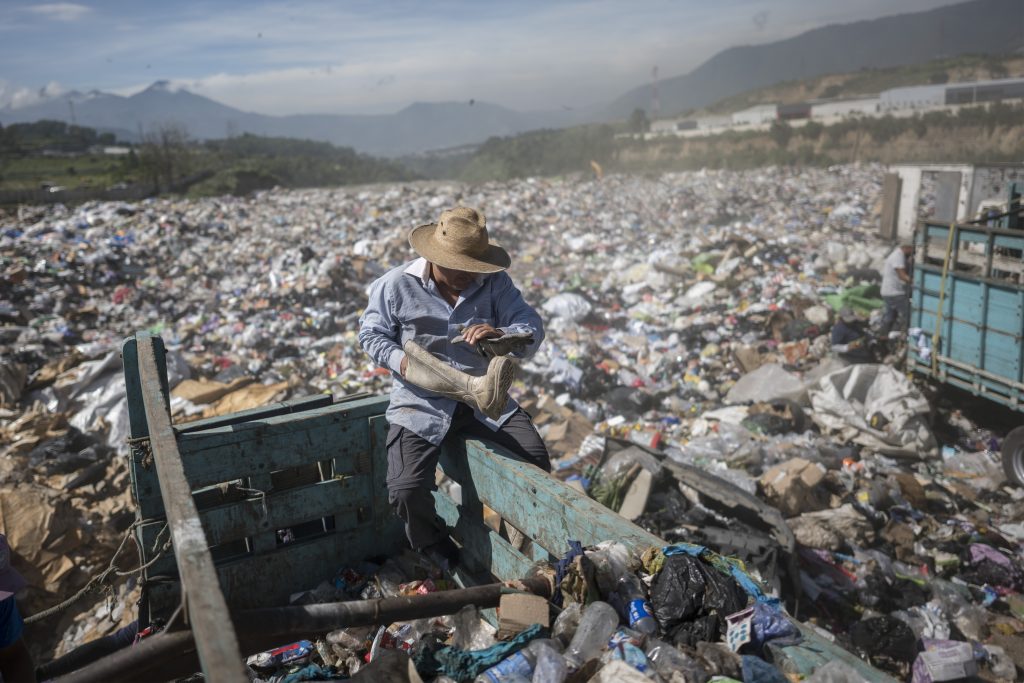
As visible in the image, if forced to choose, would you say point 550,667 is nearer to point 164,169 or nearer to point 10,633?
point 10,633

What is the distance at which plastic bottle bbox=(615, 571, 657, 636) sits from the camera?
1.65m

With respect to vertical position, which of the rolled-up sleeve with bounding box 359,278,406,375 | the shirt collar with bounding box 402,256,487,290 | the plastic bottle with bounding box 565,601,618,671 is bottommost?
the plastic bottle with bounding box 565,601,618,671

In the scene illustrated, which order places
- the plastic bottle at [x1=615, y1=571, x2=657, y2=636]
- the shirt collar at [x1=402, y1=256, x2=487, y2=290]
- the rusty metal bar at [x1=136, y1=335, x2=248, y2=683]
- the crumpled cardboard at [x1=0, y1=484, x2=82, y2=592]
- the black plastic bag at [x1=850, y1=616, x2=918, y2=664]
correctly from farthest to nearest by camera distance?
the crumpled cardboard at [x1=0, y1=484, x2=82, y2=592] → the black plastic bag at [x1=850, y1=616, x2=918, y2=664] → the shirt collar at [x1=402, y1=256, x2=487, y2=290] → the plastic bottle at [x1=615, y1=571, x2=657, y2=636] → the rusty metal bar at [x1=136, y1=335, x2=248, y2=683]

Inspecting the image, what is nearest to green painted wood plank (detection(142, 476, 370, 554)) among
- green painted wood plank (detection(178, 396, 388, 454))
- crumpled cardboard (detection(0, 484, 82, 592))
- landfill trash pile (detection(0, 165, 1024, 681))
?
green painted wood plank (detection(178, 396, 388, 454))

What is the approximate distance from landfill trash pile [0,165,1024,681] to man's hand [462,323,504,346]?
4.00ft

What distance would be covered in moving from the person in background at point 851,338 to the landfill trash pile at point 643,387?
171 mm

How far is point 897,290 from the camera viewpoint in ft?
22.2

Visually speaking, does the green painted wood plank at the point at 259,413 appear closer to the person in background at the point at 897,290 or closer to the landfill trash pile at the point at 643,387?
the landfill trash pile at the point at 643,387

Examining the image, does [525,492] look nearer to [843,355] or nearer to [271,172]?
[843,355]

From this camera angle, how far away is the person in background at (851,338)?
259 inches

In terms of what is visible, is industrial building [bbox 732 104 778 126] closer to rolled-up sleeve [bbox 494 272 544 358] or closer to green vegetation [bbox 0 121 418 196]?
green vegetation [bbox 0 121 418 196]

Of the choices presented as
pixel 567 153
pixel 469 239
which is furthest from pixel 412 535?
pixel 567 153

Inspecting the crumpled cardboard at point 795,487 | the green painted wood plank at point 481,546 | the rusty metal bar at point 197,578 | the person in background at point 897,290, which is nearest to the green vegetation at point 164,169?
the person in background at point 897,290

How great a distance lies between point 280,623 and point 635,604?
2.88ft
